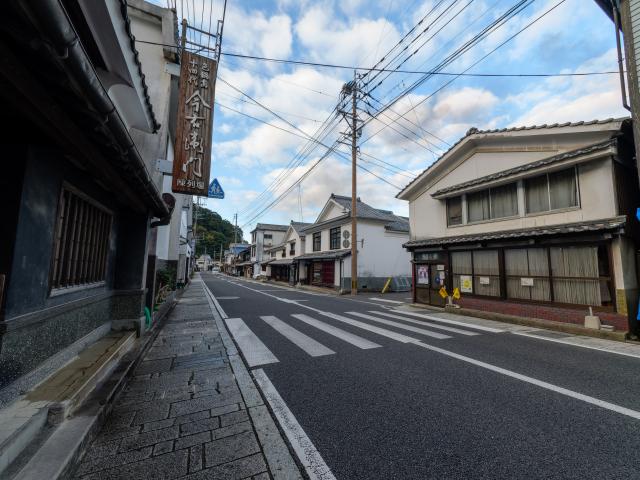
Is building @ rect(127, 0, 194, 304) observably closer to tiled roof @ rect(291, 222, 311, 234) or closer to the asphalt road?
the asphalt road

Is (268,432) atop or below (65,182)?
below

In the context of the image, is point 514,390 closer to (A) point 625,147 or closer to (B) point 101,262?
(B) point 101,262

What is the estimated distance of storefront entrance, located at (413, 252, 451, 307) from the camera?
44.8 feet

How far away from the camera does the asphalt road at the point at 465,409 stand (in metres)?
2.53

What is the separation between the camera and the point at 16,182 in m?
2.98

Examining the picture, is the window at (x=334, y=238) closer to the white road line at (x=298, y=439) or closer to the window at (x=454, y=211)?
the window at (x=454, y=211)

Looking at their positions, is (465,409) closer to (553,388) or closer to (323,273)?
(553,388)

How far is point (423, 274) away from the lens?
48.4 feet

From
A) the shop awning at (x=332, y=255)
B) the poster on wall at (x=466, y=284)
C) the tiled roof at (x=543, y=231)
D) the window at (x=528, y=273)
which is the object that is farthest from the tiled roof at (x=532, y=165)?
the shop awning at (x=332, y=255)

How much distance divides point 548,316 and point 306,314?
8499mm

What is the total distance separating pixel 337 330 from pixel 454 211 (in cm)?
921

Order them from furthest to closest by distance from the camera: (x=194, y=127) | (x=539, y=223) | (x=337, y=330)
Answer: (x=539, y=223), (x=337, y=330), (x=194, y=127)

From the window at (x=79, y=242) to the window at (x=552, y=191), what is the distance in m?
13.4

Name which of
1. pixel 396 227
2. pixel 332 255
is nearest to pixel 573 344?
pixel 332 255
